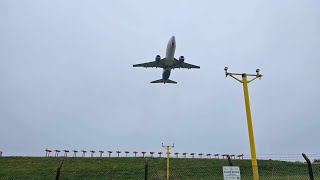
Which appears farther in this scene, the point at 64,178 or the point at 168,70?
the point at 168,70

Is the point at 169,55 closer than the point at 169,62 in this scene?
Yes

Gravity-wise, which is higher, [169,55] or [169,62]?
[169,55]

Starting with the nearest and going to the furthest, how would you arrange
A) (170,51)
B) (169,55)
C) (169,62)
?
(170,51), (169,55), (169,62)

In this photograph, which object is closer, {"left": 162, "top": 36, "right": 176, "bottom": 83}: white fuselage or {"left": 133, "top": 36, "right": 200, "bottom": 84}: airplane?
{"left": 162, "top": 36, "right": 176, "bottom": 83}: white fuselage

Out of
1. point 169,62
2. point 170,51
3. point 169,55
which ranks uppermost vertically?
point 170,51

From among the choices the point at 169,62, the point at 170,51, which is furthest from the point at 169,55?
the point at 169,62

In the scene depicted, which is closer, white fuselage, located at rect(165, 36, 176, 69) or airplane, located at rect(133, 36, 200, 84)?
white fuselage, located at rect(165, 36, 176, 69)

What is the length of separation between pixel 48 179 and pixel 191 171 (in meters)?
14.4

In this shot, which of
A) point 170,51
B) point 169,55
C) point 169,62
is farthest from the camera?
point 169,62

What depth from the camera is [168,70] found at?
5100 cm

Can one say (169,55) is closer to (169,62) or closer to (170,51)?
(170,51)

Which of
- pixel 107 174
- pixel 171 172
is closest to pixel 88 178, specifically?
pixel 107 174

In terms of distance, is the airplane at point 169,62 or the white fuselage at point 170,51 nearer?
the white fuselage at point 170,51

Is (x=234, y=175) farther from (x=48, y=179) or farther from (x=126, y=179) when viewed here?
(x=48, y=179)
